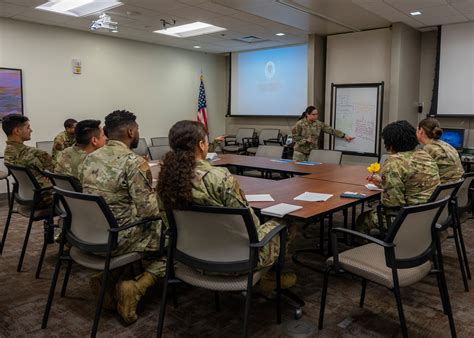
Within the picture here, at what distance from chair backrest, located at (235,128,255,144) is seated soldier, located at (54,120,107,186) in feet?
19.8

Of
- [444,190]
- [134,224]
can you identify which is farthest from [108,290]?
[444,190]

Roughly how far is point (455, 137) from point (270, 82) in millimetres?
4088

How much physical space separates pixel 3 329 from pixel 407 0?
17.2 feet

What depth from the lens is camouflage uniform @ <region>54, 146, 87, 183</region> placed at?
3.22 metres

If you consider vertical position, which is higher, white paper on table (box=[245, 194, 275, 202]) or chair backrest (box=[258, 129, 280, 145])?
chair backrest (box=[258, 129, 280, 145])

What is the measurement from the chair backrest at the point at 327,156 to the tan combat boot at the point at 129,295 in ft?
10.1

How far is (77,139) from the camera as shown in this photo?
317 centimetres

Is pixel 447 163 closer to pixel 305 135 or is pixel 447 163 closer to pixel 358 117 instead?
pixel 305 135

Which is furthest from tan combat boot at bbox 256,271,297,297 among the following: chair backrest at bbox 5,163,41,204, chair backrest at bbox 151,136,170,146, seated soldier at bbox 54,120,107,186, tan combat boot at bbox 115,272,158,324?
chair backrest at bbox 151,136,170,146

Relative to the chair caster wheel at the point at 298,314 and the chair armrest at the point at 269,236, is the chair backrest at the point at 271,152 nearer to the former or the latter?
the chair caster wheel at the point at 298,314

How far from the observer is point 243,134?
9227 mm

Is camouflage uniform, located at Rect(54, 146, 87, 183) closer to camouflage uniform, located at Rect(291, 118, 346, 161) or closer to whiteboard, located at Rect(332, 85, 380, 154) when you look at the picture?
camouflage uniform, located at Rect(291, 118, 346, 161)

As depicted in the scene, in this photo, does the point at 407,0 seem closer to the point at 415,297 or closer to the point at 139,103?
the point at 415,297

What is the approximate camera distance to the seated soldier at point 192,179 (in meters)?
1.87
